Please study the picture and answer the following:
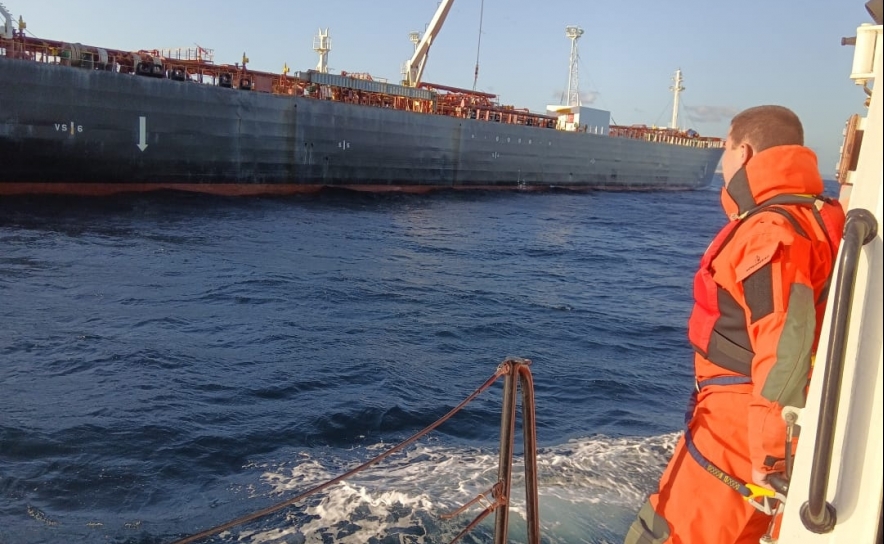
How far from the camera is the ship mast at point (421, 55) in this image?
37.0 m

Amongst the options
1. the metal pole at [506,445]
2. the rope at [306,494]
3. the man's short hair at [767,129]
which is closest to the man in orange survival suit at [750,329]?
the man's short hair at [767,129]

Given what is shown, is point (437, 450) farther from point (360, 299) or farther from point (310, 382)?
point (360, 299)

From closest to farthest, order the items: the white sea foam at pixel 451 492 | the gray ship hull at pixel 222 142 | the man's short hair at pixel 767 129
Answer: the man's short hair at pixel 767 129 < the white sea foam at pixel 451 492 < the gray ship hull at pixel 222 142

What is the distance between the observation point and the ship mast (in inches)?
1458

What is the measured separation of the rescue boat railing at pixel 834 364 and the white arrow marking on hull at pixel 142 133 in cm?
2417

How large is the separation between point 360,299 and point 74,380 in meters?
5.37

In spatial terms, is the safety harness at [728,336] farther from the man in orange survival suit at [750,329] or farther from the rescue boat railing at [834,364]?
the rescue boat railing at [834,364]

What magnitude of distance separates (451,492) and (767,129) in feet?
12.6

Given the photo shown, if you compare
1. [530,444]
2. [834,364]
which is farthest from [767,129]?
[530,444]

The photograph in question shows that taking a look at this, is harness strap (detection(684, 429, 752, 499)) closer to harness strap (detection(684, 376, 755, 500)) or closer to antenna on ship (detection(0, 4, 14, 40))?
harness strap (detection(684, 376, 755, 500))

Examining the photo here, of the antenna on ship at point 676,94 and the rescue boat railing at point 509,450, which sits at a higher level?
the antenna on ship at point 676,94

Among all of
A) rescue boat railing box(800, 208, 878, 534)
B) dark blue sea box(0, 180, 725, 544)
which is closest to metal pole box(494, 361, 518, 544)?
rescue boat railing box(800, 208, 878, 534)

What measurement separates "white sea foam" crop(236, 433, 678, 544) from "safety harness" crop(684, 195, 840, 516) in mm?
2573

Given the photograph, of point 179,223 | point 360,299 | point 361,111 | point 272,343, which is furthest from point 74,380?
point 361,111
